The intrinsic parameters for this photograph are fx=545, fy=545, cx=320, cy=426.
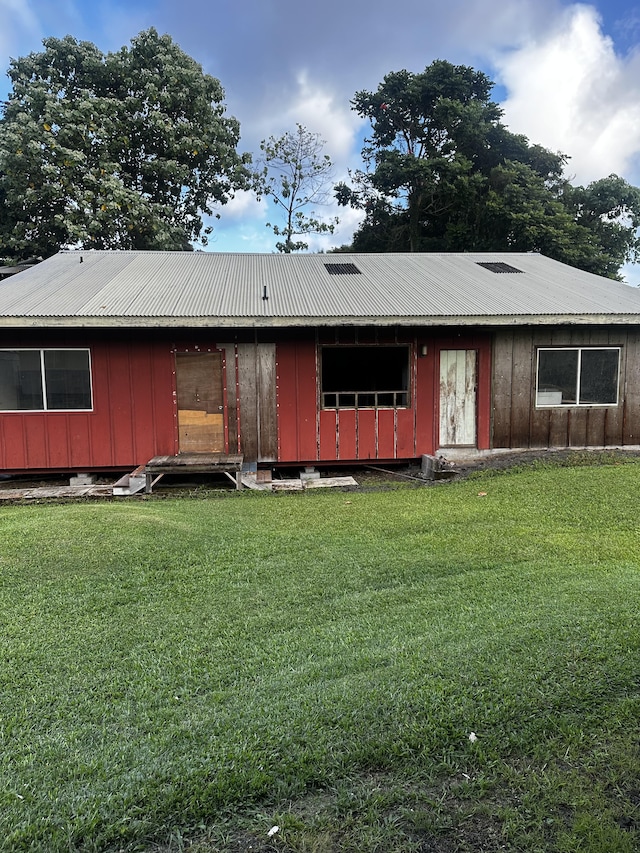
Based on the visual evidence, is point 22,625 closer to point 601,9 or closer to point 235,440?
point 235,440

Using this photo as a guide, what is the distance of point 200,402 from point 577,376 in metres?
6.21

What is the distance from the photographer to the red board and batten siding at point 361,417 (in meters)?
8.58

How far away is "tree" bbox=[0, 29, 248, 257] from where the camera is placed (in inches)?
644

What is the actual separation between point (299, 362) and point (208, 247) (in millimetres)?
15699

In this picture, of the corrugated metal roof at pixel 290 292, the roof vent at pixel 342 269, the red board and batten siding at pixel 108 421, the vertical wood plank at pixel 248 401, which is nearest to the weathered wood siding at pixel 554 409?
the corrugated metal roof at pixel 290 292

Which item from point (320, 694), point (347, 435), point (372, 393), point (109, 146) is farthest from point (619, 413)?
point (109, 146)

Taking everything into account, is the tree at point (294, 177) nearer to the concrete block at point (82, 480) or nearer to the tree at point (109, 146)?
the tree at point (109, 146)

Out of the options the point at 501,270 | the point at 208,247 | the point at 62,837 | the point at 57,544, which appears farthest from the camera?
the point at 208,247

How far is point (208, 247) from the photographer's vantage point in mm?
22297

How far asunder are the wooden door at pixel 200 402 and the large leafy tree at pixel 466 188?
15925 mm

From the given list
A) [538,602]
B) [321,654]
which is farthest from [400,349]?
[321,654]

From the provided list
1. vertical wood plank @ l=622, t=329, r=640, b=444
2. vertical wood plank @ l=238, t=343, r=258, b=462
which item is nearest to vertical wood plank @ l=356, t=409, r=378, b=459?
vertical wood plank @ l=238, t=343, r=258, b=462

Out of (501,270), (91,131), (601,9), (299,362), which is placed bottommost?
(299,362)

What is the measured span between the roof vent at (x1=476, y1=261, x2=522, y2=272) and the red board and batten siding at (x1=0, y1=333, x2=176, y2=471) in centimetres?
713
